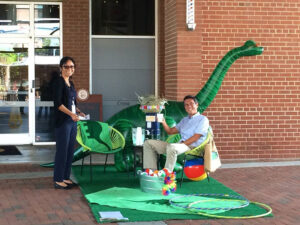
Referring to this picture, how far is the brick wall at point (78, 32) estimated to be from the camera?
40.2ft

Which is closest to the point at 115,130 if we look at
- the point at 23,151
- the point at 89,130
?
the point at 89,130

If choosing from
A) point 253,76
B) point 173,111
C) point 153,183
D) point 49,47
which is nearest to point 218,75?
point 173,111

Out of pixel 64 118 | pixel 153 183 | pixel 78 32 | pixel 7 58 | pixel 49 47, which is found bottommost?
pixel 153 183

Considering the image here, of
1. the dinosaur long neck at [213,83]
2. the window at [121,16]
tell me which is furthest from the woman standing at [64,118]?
the window at [121,16]

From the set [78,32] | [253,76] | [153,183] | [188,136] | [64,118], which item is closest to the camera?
[153,183]

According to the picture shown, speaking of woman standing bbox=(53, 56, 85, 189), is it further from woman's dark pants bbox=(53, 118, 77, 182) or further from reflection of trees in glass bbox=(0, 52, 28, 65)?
reflection of trees in glass bbox=(0, 52, 28, 65)

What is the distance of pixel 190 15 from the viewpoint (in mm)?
9945

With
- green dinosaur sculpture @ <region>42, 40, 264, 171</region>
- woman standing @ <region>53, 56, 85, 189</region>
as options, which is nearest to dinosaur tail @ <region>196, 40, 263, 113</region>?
green dinosaur sculpture @ <region>42, 40, 264, 171</region>

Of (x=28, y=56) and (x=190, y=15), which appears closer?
(x=190, y=15)

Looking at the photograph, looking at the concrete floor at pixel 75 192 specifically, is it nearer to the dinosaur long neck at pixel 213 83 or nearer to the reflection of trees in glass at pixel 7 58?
the dinosaur long neck at pixel 213 83

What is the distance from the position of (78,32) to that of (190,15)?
3180 mm

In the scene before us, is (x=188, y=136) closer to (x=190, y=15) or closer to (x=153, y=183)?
(x=153, y=183)

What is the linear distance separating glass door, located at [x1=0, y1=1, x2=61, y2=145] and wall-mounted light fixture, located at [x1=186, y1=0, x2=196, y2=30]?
347cm

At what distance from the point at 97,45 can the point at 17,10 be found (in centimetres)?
183
